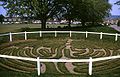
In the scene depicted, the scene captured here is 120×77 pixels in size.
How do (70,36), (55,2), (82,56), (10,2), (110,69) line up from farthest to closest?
(55,2), (10,2), (70,36), (82,56), (110,69)

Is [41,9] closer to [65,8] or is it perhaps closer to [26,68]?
[65,8]

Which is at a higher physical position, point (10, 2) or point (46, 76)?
point (10, 2)

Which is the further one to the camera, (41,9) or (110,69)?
(41,9)

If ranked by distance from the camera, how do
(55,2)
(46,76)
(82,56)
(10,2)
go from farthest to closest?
(55,2) → (10,2) → (82,56) → (46,76)

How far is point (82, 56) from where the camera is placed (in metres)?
16.8

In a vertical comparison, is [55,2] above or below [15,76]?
above

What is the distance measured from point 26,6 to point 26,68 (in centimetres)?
2252

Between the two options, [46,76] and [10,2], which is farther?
[10,2]

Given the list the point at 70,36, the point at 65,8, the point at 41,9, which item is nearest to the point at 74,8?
the point at 65,8

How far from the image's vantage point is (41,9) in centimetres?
3503

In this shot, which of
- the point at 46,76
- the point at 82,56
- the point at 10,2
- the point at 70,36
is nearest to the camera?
the point at 46,76

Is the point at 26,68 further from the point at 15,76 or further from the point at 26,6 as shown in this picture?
the point at 26,6

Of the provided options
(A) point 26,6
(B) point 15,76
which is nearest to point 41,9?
(A) point 26,6

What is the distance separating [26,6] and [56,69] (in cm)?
2277
